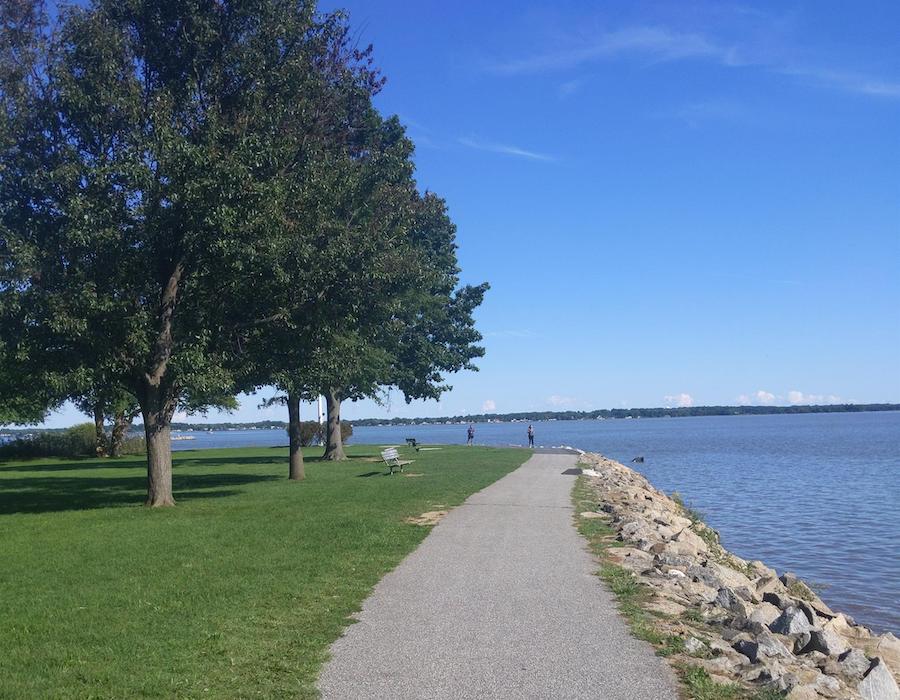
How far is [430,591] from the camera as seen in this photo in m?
9.51

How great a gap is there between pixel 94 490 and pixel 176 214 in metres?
10.7

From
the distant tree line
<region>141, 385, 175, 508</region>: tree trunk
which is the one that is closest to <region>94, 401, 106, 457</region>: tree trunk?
the distant tree line

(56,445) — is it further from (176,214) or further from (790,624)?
(790,624)

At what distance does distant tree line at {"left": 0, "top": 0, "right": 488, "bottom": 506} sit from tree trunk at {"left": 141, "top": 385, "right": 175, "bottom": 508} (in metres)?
0.05

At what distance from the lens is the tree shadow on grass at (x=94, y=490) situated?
20116 mm

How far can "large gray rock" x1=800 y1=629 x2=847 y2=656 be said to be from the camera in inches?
332

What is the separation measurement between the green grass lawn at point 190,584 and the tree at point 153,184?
10.7ft

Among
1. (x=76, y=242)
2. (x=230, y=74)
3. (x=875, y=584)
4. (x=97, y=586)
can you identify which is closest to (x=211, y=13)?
(x=230, y=74)

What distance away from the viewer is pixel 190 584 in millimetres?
9844

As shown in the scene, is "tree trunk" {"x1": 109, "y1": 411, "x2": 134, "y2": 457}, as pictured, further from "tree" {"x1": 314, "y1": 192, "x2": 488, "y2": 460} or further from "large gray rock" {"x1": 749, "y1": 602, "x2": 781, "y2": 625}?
"large gray rock" {"x1": 749, "y1": 602, "x2": 781, "y2": 625}

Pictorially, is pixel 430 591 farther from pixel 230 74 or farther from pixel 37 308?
pixel 230 74

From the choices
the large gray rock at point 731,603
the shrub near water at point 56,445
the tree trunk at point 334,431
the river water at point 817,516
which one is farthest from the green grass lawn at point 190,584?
the shrub near water at point 56,445

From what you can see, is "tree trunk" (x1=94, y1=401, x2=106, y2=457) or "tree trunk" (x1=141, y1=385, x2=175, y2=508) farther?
"tree trunk" (x1=94, y1=401, x2=106, y2=457)

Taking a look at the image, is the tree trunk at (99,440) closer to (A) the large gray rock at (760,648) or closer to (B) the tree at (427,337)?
(B) the tree at (427,337)
